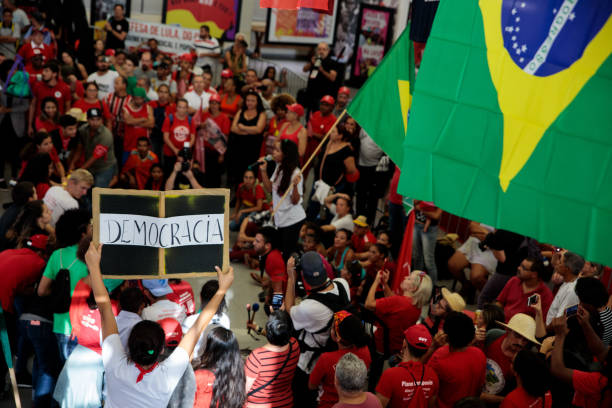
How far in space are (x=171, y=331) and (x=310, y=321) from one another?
3.33ft

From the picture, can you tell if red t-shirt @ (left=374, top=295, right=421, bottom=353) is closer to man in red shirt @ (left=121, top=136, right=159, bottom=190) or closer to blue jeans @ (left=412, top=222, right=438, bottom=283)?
blue jeans @ (left=412, top=222, right=438, bottom=283)

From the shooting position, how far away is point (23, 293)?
4797 millimetres

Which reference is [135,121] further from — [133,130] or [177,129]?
[177,129]

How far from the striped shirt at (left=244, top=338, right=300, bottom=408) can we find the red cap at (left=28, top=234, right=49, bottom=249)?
7.47 feet

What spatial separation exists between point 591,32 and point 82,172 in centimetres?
539

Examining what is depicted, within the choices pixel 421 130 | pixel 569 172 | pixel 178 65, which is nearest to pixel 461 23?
pixel 421 130

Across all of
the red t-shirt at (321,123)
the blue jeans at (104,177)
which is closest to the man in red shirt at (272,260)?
the blue jeans at (104,177)

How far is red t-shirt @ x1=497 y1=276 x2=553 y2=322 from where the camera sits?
221 inches

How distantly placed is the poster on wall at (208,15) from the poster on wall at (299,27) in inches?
40.8

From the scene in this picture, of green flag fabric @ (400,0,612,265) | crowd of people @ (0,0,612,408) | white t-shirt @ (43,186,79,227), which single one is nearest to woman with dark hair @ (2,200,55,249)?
crowd of people @ (0,0,612,408)

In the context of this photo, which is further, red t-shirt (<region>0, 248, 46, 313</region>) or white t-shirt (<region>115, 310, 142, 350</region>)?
red t-shirt (<region>0, 248, 46, 313</region>)

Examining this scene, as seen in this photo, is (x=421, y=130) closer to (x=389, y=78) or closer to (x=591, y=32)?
(x=591, y=32)

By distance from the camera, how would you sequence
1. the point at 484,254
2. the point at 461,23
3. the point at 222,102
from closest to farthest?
1. the point at 461,23
2. the point at 484,254
3. the point at 222,102

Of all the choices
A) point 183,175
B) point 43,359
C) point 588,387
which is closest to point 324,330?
point 588,387
